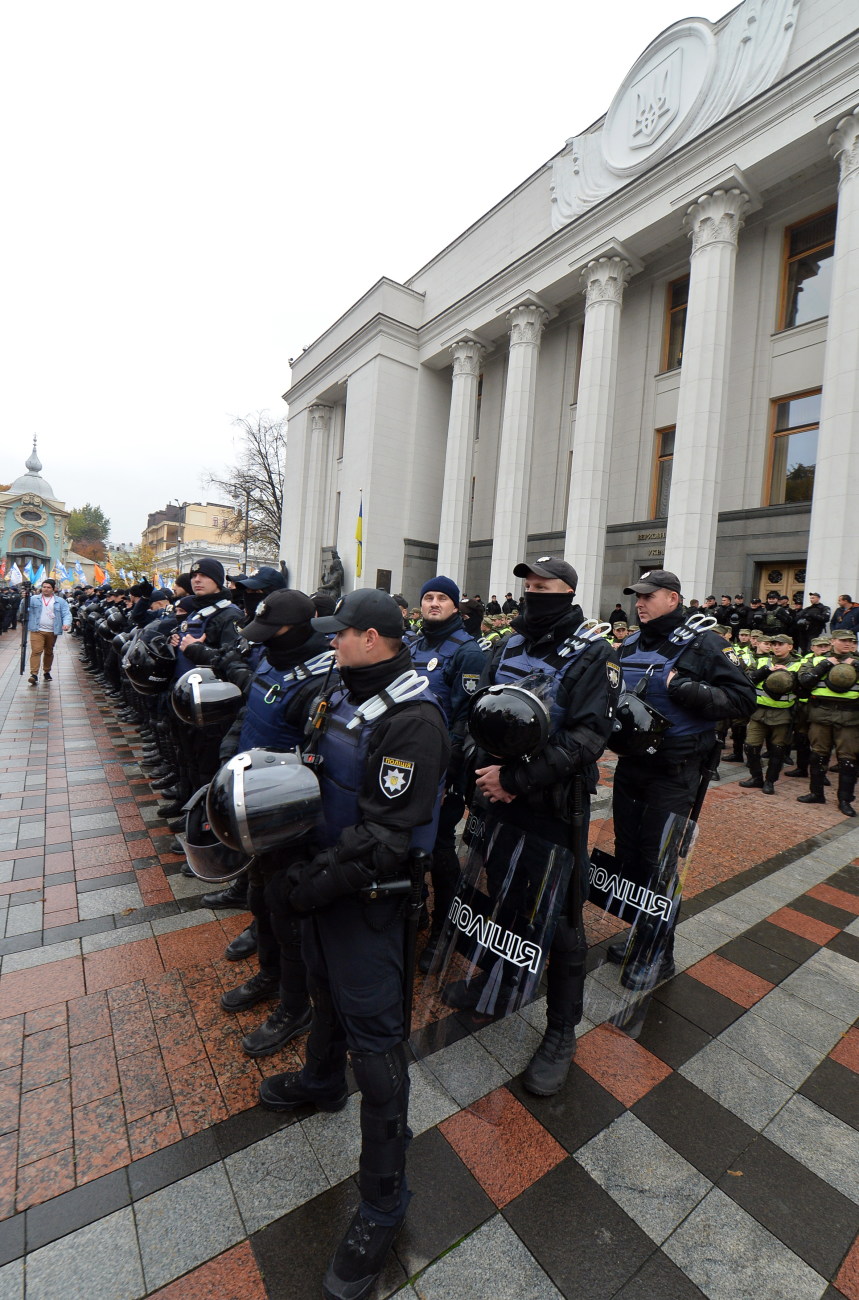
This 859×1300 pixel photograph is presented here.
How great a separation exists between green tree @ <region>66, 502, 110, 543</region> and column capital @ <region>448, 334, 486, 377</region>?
100908 millimetres

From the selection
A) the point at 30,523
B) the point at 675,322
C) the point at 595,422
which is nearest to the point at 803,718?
the point at 595,422

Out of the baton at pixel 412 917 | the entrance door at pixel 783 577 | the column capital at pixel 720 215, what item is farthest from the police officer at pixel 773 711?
the column capital at pixel 720 215

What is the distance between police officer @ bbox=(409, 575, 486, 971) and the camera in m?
3.41

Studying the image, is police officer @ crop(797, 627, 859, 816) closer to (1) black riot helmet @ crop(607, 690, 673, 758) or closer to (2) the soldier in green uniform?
(2) the soldier in green uniform

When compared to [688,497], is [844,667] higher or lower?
lower

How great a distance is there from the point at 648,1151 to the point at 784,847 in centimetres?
383

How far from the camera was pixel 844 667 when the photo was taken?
614 cm

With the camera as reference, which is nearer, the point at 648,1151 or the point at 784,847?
the point at 648,1151

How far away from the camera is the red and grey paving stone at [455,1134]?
5.67ft

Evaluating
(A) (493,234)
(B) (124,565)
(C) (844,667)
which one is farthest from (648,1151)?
(B) (124,565)

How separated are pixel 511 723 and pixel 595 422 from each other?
1733 cm

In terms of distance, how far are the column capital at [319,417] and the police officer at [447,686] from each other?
3036 cm

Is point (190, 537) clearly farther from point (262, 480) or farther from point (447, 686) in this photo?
point (447, 686)

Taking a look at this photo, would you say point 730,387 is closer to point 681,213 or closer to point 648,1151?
point 681,213
